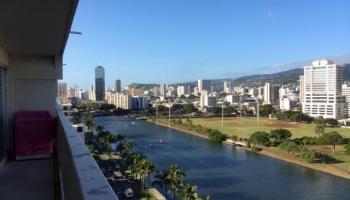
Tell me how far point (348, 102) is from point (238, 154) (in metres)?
22.0

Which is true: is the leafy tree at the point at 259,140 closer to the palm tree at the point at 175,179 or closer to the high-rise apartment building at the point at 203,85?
the palm tree at the point at 175,179

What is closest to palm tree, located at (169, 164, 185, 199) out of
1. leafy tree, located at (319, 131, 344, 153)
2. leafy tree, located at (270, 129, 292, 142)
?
leafy tree, located at (319, 131, 344, 153)

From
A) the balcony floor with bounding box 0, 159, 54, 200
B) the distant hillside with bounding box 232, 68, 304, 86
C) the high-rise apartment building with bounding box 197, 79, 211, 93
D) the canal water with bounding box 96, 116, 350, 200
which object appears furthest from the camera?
the distant hillside with bounding box 232, 68, 304, 86

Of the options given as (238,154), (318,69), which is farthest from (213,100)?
(238,154)

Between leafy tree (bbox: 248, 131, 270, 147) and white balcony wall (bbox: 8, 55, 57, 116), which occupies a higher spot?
white balcony wall (bbox: 8, 55, 57, 116)

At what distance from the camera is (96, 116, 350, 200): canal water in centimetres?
895

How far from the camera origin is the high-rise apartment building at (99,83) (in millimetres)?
57719

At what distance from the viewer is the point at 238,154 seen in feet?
48.7

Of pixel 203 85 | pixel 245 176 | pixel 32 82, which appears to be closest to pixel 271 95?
pixel 203 85

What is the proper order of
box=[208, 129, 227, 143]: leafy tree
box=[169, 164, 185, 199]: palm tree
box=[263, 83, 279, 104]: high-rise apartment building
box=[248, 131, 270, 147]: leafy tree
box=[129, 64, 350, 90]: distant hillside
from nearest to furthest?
box=[169, 164, 185, 199]: palm tree < box=[248, 131, 270, 147]: leafy tree < box=[208, 129, 227, 143]: leafy tree < box=[263, 83, 279, 104]: high-rise apartment building < box=[129, 64, 350, 90]: distant hillside

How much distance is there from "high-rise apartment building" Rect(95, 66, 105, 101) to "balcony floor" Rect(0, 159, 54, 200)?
54999mm

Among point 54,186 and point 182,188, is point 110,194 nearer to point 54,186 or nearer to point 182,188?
point 54,186

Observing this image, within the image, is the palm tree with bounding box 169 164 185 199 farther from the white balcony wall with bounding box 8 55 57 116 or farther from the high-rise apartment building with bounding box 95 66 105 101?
the high-rise apartment building with bounding box 95 66 105 101

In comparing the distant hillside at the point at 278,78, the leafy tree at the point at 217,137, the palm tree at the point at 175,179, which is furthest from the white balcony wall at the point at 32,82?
the distant hillside at the point at 278,78
